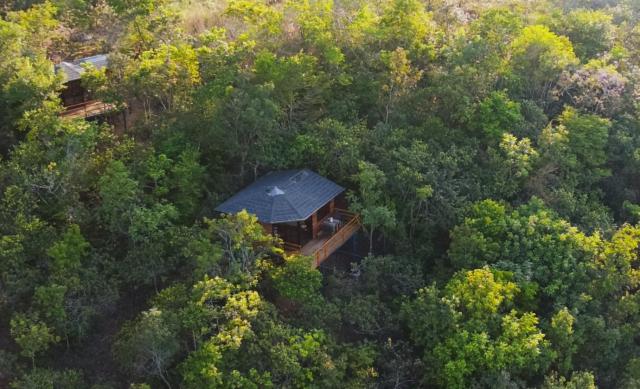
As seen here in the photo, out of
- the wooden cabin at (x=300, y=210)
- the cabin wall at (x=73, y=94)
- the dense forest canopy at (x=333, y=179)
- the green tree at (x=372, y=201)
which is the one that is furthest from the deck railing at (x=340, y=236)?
the cabin wall at (x=73, y=94)

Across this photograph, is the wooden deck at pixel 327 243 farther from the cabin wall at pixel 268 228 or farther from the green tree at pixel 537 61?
the green tree at pixel 537 61

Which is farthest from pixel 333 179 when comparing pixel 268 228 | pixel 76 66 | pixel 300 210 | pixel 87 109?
pixel 76 66

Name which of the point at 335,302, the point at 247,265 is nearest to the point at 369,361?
the point at 335,302

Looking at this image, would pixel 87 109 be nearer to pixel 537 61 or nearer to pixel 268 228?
pixel 268 228

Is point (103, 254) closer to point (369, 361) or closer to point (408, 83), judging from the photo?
point (369, 361)

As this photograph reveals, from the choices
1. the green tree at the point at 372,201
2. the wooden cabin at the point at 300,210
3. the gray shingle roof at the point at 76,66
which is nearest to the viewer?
the wooden cabin at the point at 300,210
